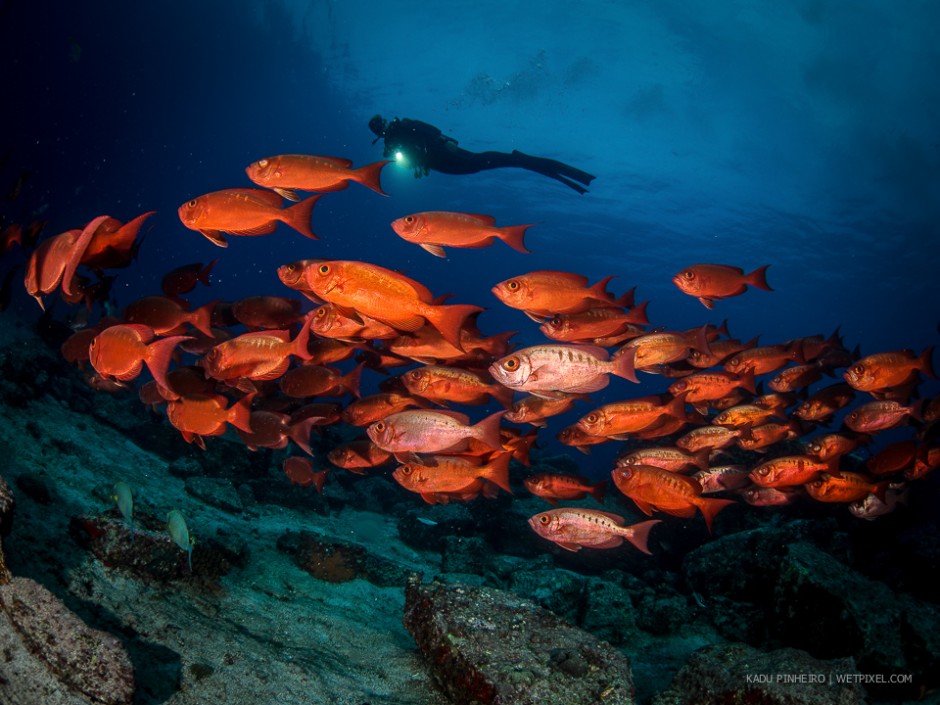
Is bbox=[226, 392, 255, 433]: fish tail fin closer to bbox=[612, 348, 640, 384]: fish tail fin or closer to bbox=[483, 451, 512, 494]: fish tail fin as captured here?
bbox=[483, 451, 512, 494]: fish tail fin

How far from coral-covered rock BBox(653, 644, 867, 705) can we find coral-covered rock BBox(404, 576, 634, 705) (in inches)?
27.5

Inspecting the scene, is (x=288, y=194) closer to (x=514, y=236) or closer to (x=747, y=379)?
(x=514, y=236)

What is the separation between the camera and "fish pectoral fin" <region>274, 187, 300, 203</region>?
4.26m

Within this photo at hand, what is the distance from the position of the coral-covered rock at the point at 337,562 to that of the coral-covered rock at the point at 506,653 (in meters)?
2.64

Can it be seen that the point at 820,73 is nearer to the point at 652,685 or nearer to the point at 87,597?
the point at 652,685

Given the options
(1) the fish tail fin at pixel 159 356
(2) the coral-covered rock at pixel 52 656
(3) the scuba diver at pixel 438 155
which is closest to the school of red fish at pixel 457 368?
(1) the fish tail fin at pixel 159 356

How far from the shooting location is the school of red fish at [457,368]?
362 cm

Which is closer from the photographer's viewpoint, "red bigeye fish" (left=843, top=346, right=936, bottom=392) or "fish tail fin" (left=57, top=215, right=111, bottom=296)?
"fish tail fin" (left=57, top=215, right=111, bottom=296)

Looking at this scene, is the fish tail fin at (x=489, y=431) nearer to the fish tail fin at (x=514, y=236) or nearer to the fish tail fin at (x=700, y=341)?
the fish tail fin at (x=514, y=236)

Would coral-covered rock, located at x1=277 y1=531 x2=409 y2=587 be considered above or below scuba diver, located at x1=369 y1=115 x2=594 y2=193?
below

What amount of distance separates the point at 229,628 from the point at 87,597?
1.10 metres

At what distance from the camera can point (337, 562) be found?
258 inches

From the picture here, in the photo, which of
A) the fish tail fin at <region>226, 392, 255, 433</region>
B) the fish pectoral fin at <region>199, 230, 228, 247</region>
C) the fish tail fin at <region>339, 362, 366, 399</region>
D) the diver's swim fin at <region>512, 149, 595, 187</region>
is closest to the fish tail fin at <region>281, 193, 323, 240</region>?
the fish pectoral fin at <region>199, 230, 228, 247</region>

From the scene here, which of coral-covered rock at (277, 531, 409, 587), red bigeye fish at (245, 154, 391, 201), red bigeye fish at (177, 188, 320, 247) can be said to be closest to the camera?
red bigeye fish at (177, 188, 320, 247)
